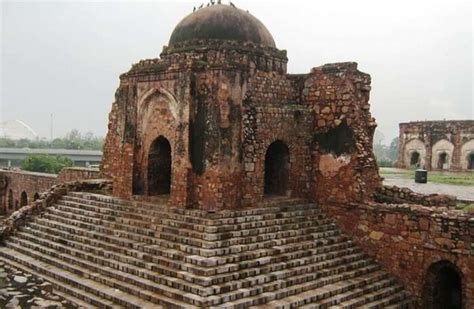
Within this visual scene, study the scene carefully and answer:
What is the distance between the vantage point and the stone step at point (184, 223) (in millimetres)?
8758

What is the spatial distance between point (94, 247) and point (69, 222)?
1.64m

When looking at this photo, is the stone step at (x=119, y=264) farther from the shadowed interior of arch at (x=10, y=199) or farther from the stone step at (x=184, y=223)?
the shadowed interior of arch at (x=10, y=199)

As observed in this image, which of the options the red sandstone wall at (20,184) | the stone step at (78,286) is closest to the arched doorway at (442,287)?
the stone step at (78,286)

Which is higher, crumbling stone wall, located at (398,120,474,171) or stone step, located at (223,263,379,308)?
crumbling stone wall, located at (398,120,474,171)

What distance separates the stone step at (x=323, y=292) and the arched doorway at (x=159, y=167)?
4422mm

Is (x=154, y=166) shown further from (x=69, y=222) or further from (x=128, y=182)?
(x=69, y=222)

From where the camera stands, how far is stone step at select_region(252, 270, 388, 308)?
7867mm

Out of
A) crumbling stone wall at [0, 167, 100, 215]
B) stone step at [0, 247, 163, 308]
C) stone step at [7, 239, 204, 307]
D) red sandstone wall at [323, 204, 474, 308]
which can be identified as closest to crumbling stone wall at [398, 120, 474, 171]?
red sandstone wall at [323, 204, 474, 308]

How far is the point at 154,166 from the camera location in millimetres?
11312

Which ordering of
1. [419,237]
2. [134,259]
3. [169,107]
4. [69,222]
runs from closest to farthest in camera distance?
[134,259]
[419,237]
[169,107]
[69,222]

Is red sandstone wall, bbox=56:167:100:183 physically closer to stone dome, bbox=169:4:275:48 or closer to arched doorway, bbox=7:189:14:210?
arched doorway, bbox=7:189:14:210

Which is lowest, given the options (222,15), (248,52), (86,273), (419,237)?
(86,273)

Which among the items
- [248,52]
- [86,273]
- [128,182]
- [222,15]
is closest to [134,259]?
[86,273]

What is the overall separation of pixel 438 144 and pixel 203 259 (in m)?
19.8
